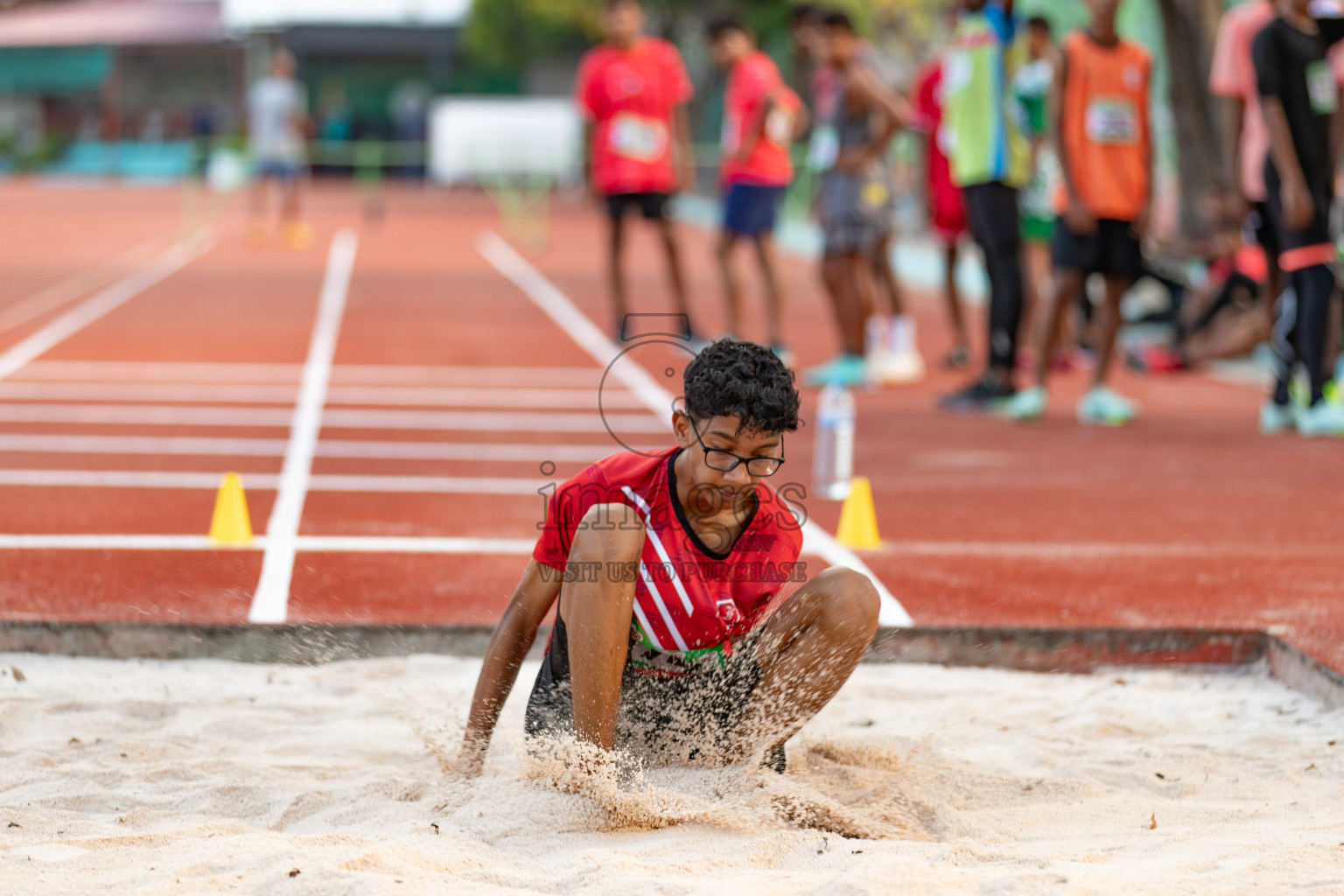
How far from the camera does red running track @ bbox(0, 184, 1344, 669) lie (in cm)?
525

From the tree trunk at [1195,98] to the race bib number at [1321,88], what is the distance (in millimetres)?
6017

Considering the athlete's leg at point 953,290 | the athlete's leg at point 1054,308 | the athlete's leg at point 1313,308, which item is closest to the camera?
the athlete's leg at point 1313,308

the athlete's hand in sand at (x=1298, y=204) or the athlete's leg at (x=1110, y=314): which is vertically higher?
the athlete's hand in sand at (x=1298, y=204)

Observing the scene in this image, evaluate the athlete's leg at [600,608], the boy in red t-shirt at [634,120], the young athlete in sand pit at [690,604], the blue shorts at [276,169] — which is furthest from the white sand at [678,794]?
the blue shorts at [276,169]

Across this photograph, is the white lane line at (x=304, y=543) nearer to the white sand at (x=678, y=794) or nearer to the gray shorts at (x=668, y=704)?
the white sand at (x=678, y=794)

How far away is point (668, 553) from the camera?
128 inches

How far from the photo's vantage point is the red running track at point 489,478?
5.25 metres

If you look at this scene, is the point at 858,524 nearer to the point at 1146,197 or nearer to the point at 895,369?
the point at 1146,197

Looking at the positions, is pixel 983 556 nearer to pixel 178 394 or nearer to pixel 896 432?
pixel 896 432

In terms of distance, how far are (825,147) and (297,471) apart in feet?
14.7

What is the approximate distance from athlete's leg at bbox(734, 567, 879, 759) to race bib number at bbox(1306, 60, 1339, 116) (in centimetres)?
589

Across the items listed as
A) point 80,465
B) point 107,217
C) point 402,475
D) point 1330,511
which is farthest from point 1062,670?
point 107,217

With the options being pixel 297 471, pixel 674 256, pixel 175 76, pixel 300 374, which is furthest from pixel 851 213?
pixel 175 76

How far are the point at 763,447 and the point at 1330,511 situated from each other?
441 centimetres
